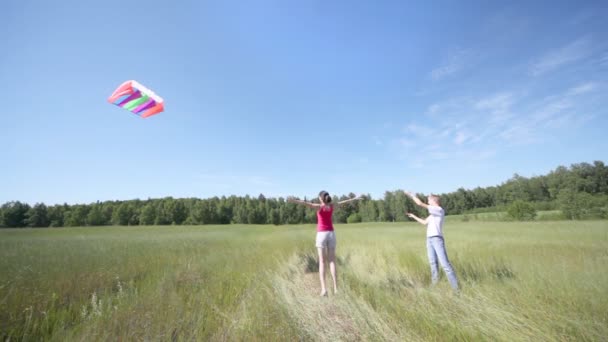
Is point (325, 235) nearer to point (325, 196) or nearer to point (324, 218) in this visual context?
point (324, 218)

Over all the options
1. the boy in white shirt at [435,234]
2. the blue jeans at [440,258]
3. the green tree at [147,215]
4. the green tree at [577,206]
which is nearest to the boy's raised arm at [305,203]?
the boy in white shirt at [435,234]

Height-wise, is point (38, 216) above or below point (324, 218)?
above

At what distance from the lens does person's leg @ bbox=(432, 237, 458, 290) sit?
4658 millimetres

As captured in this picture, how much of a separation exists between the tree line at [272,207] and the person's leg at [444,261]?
191 ft

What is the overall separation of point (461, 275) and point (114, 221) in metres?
95.6

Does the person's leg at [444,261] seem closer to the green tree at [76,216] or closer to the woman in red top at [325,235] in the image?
the woman in red top at [325,235]

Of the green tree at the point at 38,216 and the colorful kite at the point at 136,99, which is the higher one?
the colorful kite at the point at 136,99

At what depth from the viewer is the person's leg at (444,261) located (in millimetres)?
4658

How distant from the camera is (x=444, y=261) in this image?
4.82m

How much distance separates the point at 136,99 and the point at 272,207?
8111 cm

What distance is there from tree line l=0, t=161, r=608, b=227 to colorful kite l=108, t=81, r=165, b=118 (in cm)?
5987

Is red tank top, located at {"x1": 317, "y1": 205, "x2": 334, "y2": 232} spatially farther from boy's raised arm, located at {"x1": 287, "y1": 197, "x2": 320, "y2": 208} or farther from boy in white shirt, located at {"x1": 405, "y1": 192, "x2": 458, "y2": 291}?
boy in white shirt, located at {"x1": 405, "y1": 192, "x2": 458, "y2": 291}

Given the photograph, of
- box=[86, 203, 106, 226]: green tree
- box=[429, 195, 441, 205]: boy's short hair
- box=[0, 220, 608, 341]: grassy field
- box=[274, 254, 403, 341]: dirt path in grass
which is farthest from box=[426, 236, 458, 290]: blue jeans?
box=[86, 203, 106, 226]: green tree

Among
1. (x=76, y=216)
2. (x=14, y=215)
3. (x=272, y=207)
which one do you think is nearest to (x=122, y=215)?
(x=76, y=216)
